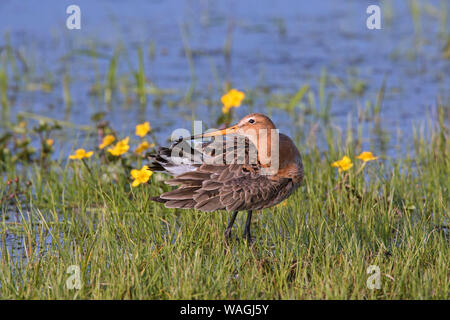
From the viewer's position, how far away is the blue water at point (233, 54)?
977 centimetres

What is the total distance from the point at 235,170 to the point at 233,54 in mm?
6445

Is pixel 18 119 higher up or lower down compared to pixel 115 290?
higher up

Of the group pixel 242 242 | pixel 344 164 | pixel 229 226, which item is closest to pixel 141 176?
pixel 229 226

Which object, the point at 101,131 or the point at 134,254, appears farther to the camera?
the point at 101,131

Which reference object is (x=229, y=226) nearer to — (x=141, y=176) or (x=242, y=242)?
(x=242, y=242)

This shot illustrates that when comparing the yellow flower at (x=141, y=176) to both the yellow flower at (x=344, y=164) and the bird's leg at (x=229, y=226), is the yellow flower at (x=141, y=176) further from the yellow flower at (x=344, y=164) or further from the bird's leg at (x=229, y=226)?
the yellow flower at (x=344, y=164)

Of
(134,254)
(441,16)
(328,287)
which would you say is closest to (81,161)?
(134,254)

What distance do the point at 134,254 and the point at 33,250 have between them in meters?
1.00

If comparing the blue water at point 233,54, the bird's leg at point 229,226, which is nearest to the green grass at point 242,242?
the bird's leg at point 229,226

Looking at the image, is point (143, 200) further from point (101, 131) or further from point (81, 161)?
point (101, 131)

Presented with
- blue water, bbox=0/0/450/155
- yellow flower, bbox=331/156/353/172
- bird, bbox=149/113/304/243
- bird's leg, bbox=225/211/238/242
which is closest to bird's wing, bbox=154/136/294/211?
bird, bbox=149/113/304/243

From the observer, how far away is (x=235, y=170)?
17.3 feet

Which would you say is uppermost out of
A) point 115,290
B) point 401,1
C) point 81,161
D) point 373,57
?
point 401,1

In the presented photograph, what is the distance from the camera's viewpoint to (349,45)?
39.4 feet
